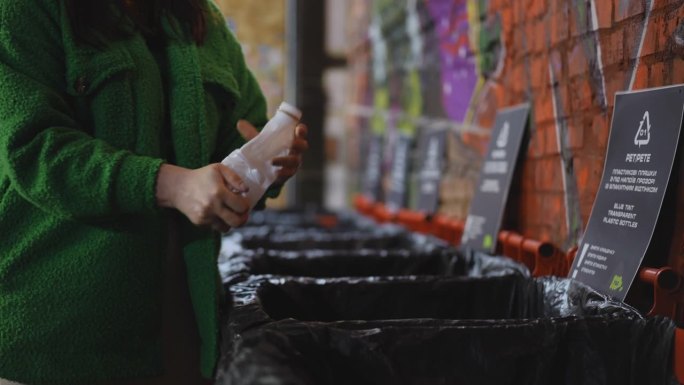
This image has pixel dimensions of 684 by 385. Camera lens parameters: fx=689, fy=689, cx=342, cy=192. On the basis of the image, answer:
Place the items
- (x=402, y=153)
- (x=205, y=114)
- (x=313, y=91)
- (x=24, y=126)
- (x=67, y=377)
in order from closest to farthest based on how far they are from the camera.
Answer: (x=24, y=126), (x=67, y=377), (x=205, y=114), (x=402, y=153), (x=313, y=91)

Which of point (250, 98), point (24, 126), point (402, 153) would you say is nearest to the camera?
point (24, 126)

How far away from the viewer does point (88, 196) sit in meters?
1.01

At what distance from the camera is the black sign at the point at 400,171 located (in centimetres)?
348

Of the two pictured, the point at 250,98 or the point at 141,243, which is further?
the point at 250,98

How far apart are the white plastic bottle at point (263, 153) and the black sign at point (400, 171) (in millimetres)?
2403

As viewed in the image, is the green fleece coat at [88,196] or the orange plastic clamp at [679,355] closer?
the green fleece coat at [88,196]

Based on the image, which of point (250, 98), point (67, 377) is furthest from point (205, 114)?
point (67, 377)

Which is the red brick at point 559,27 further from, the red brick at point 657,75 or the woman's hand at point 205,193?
the woman's hand at point 205,193

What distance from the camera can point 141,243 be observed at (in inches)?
Result: 46.1

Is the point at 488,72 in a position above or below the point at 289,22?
below

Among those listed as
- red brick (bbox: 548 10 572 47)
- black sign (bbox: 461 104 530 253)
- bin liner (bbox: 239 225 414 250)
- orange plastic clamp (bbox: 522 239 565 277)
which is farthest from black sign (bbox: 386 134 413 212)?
orange plastic clamp (bbox: 522 239 565 277)

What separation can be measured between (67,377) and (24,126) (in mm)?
407

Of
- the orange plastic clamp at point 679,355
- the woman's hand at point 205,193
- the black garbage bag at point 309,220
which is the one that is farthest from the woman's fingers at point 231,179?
the black garbage bag at point 309,220

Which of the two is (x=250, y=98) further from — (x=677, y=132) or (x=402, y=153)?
(x=402, y=153)
